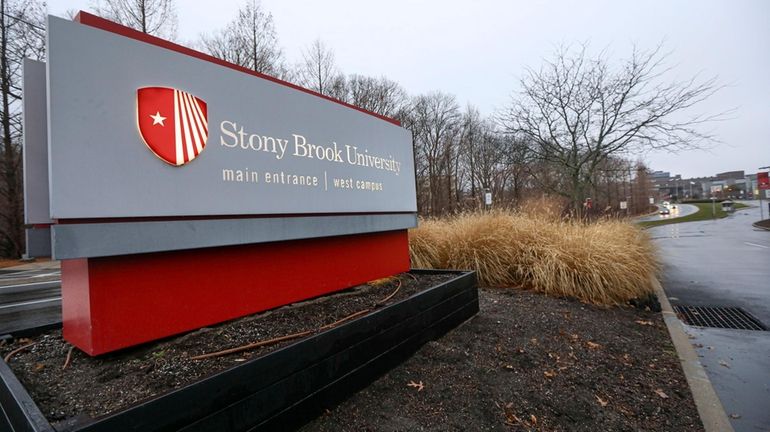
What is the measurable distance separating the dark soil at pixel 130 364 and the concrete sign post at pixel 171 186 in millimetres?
100

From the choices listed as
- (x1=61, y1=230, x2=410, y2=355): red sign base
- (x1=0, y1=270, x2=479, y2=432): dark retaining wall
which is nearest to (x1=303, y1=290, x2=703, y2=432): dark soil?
(x1=0, y1=270, x2=479, y2=432): dark retaining wall

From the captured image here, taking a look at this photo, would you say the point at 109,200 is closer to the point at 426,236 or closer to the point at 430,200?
the point at 426,236

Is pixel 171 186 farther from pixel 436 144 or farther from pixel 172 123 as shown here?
pixel 436 144

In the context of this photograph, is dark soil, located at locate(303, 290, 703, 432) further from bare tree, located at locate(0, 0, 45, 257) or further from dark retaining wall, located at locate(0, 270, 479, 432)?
bare tree, located at locate(0, 0, 45, 257)

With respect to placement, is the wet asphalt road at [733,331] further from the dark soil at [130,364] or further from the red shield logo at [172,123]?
the red shield logo at [172,123]

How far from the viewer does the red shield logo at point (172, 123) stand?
2.02 meters

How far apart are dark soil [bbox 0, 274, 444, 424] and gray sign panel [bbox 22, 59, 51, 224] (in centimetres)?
82

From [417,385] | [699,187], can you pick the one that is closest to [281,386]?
[417,385]

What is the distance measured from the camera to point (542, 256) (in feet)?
19.4

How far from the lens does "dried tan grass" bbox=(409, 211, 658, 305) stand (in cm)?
545

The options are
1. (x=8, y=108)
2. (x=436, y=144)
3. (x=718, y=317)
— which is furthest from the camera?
(x=436, y=144)

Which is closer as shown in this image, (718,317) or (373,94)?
(718,317)

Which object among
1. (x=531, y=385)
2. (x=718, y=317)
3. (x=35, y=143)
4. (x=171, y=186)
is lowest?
(x=718, y=317)

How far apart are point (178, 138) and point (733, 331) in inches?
251
